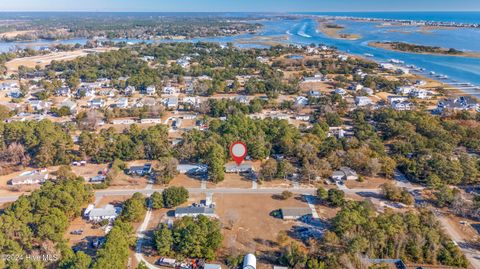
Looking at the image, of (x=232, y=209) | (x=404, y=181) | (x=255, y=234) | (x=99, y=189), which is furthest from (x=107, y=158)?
(x=404, y=181)

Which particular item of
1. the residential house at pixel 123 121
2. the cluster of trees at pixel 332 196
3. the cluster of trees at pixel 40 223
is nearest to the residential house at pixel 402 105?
the cluster of trees at pixel 332 196

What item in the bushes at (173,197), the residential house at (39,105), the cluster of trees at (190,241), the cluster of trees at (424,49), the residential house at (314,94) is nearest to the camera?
the cluster of trees at (190,241)

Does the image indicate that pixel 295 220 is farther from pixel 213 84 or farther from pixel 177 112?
pixel 213 84

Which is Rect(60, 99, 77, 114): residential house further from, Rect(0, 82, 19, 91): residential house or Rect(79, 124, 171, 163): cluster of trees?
Rect(0, 82, 19, 91): residential house

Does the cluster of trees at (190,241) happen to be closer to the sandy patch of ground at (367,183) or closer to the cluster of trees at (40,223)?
the cluster of trees at (40,223)

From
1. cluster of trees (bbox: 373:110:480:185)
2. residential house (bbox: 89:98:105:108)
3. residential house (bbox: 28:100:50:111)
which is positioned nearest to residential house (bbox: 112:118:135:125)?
residential house (bbox: 89:98:105:108)

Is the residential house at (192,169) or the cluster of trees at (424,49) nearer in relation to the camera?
the residential house at (192,169)
